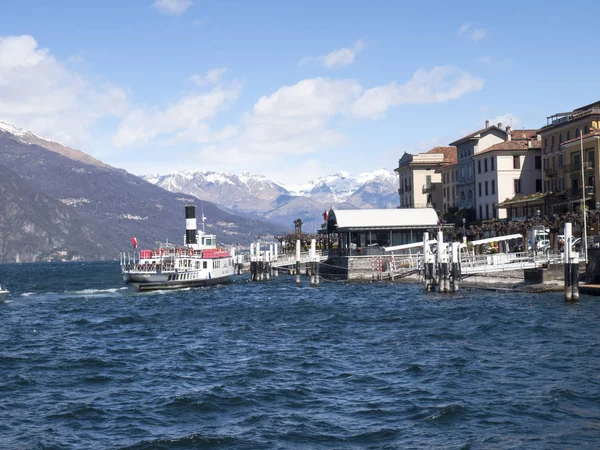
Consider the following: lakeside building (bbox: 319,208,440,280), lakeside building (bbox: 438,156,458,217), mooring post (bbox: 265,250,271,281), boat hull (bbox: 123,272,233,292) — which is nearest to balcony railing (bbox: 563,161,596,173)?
lakeside building (bbox: 319,208,440,280)

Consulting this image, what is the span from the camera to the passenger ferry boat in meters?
96.4

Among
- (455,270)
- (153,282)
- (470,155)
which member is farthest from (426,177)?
(455,270)

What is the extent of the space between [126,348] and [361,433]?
2316 cm

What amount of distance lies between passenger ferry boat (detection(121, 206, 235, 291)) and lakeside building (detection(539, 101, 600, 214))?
138 feet

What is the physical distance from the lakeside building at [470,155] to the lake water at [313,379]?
7602 centimetres

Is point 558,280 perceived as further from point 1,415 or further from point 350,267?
point 1,415

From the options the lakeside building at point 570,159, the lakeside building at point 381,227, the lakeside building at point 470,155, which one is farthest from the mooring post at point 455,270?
the lakeside building at point 470,155

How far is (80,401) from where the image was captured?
33.7 metres

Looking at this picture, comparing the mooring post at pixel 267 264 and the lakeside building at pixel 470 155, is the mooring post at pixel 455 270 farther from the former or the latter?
the lakeside building at pixel 470 155

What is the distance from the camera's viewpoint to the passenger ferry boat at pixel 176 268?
96375mm

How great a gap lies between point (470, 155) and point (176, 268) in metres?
61.7

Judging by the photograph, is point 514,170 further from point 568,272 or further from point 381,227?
point 568,272

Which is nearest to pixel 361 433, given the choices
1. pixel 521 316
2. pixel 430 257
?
pixel 521 316

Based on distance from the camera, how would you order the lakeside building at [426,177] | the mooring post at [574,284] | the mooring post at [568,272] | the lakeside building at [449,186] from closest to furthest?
1. the mooring post at [574,284]
2. the mooring post at [568,272]
3. the lakeside building at [449,186]
4. the lakeside building at [426,177]
